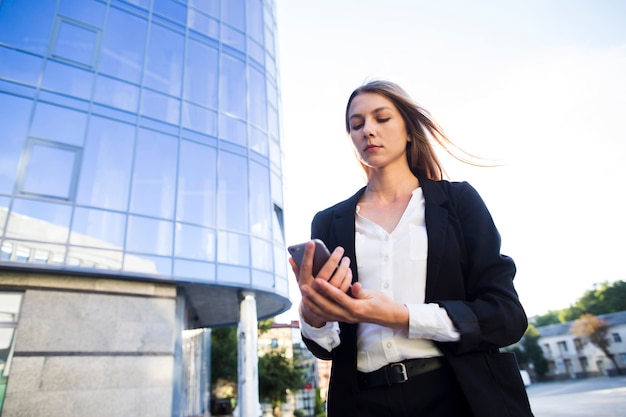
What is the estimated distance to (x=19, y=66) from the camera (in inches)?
392

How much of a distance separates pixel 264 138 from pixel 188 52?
424 cm

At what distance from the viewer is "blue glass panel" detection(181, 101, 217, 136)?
13.0 meters

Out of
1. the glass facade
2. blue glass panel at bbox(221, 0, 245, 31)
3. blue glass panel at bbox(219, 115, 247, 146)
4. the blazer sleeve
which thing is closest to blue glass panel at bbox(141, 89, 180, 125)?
the glass facade

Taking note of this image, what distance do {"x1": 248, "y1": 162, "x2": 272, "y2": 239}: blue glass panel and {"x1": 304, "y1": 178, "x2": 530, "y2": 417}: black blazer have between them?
12120mm

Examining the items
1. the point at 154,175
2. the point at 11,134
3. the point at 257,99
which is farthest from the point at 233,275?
the point at 257,99

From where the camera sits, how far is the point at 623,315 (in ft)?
175

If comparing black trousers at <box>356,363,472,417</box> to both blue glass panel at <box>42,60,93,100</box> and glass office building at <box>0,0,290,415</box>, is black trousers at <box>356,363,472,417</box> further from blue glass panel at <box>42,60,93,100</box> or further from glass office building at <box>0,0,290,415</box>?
blue glass panel at <box>42,60,93,100</box>

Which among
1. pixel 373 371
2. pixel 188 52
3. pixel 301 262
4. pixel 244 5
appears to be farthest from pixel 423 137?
pixel 244 5

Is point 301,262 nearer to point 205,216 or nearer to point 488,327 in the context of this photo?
point 488,327

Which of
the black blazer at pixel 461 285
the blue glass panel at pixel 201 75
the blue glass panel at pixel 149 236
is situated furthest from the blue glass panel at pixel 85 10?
the black blazer at pixel 461 285

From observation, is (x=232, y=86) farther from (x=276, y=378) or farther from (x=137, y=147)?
(x=276, y=378)

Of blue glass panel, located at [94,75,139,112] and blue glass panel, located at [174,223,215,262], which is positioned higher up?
blue glass panel, located at [94,75,139,112]

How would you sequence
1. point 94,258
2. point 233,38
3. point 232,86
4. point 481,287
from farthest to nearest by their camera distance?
point 233,38
point 232,86
point 94,258
point 481,287

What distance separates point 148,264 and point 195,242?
1609 millimetres
